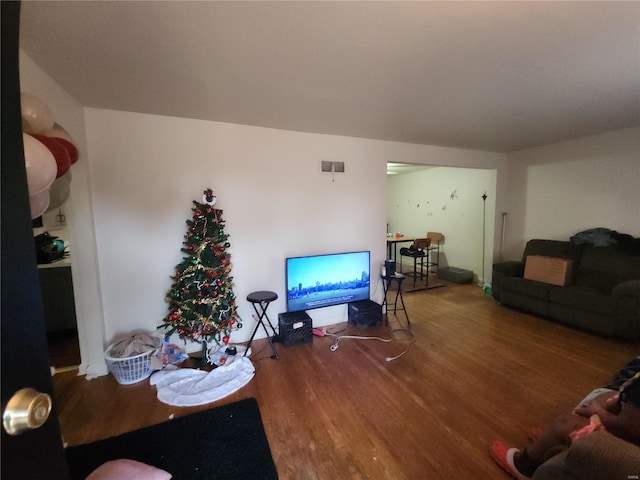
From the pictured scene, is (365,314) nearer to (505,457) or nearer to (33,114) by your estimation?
(505,457)

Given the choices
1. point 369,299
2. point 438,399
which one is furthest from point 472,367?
point 369,299

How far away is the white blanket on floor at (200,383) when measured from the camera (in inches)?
82.7

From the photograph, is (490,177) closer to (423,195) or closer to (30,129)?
(423,195)

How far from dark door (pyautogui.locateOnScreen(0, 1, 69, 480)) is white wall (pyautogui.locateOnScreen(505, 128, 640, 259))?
17.1 ft

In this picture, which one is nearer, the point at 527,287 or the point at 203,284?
the point at 203,284

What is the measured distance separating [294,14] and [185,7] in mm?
491

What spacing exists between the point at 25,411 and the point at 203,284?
2.03 meters

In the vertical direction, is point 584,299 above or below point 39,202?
below

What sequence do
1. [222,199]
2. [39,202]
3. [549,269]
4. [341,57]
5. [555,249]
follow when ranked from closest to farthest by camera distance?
[39,202], [341,57], [222,199], [549,269], [555,249]

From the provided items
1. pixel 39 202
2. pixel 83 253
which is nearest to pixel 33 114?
pixel 39 202

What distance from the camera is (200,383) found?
228cm

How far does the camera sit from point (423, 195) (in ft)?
20.6

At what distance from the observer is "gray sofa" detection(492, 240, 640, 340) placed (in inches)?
111

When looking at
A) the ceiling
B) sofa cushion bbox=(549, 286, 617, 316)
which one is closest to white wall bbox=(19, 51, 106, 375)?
the ceiling
